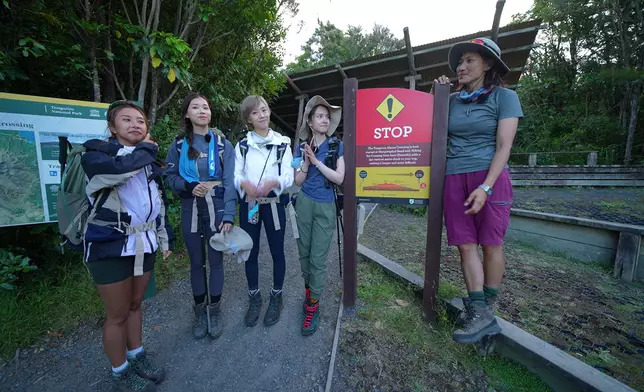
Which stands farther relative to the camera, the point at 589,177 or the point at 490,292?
the point at 589,177

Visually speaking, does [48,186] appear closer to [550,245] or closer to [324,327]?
[324,327]

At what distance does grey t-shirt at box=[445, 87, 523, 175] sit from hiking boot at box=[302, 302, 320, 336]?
188cm

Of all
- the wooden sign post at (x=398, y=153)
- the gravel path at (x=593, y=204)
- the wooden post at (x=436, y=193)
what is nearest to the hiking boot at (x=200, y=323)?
the wooden sign post at (x=398, y=153)

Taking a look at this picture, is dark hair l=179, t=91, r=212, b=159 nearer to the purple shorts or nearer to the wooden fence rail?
the purple shorts

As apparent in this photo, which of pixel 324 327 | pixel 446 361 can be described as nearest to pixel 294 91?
pixel 324 327

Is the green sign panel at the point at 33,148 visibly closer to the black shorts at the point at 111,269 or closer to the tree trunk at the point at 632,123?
the black shorts at the point at 111,269

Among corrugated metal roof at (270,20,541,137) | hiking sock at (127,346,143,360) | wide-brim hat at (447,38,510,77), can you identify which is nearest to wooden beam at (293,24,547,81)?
corrugated metal roof at (270,20,541,137)

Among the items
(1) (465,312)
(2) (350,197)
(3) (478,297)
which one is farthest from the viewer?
(2) (350,197)

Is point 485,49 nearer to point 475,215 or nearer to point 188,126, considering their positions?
point 475,215

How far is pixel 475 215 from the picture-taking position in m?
2.34

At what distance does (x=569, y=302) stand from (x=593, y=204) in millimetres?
5511

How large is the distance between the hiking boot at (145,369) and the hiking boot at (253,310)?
32.9 inches

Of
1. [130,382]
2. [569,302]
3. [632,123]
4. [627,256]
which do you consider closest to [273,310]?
[130,382]

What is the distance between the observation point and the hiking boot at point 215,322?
271 centimetres
